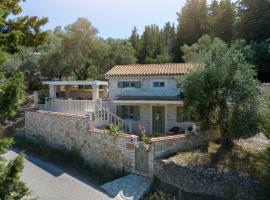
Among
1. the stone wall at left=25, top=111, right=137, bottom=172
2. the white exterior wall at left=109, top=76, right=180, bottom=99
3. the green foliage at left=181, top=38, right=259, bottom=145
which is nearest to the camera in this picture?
the green foliage at left=181, top=38, right=259, bottom=145

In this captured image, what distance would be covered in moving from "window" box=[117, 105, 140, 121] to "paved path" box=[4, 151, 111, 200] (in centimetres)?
770

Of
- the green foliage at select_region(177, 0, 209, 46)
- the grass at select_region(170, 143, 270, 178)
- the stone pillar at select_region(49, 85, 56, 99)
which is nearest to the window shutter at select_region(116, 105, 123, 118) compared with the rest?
the stone pillar at select_region(49, 85, 56, 99)

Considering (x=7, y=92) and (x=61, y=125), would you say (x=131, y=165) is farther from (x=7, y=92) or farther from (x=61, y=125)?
(x=7, y=92)

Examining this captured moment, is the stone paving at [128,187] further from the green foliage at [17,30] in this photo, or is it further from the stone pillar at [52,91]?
the stone pillar at [52,91]

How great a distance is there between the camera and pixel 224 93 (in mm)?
18250

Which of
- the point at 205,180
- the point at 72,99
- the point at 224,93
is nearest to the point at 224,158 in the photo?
the point at 205,180

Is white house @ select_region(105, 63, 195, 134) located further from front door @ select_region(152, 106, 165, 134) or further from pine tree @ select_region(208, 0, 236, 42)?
pine tree @ select_region(208, 0, 236, 42)

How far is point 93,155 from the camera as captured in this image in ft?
66.5

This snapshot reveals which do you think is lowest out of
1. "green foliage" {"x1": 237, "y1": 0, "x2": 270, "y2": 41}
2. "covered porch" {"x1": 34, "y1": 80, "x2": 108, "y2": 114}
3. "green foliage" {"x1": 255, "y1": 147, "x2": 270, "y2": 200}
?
"green foliage" {"x1": 255, "y1": 147, "x2": 270, "y2": 200}

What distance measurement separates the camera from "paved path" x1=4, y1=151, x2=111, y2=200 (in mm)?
15930

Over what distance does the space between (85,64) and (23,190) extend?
29208 mm

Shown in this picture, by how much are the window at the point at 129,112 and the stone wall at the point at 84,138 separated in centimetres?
528

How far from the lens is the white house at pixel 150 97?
81.8 ft

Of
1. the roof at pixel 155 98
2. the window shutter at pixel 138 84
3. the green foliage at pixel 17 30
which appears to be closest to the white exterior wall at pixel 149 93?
the window shutter at pixel 138 84
